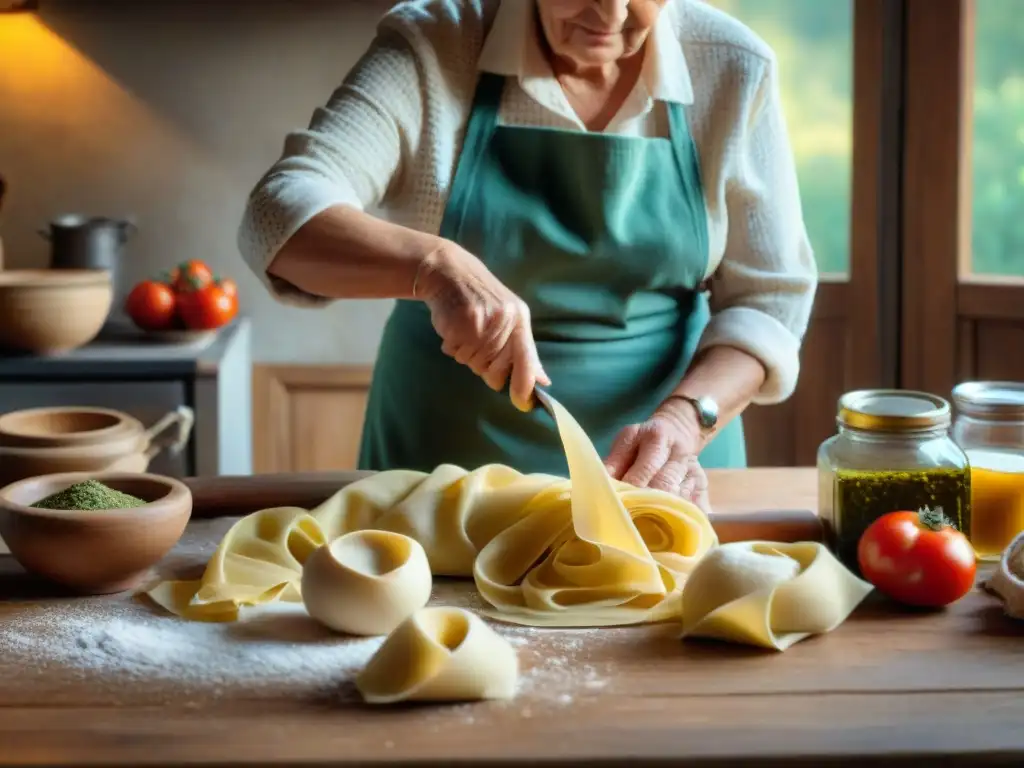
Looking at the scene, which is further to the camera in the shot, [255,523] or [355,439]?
[355,439]

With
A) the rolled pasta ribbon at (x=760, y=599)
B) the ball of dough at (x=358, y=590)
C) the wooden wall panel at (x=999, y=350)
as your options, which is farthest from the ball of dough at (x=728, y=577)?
the wooden wall panel at (x=999, y=350)

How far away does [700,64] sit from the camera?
167cm

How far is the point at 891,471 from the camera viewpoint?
1202 mm

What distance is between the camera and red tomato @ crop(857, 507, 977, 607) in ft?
3.67

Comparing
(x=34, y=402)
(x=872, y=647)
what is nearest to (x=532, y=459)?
(x=872, y=647)

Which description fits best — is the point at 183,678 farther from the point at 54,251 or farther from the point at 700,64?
the point at 54,251

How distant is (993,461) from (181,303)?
209 cm

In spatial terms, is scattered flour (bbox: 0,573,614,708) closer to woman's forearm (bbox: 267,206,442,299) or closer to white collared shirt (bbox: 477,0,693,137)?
woman's forearm (bbox: 267,206,442,299)

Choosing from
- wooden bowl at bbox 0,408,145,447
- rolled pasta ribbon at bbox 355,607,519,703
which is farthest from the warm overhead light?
rolled pasta ribbon at bbox 355,607,519,703

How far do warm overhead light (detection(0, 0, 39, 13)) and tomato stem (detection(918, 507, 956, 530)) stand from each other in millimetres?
2763

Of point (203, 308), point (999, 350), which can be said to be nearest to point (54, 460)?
point (203, 308)

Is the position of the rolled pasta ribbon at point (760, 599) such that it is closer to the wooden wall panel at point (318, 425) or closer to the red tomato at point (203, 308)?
the red tomato at point (203, 308)

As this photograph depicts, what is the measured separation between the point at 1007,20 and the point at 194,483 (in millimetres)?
2408

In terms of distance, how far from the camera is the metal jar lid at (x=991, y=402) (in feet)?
4.18
